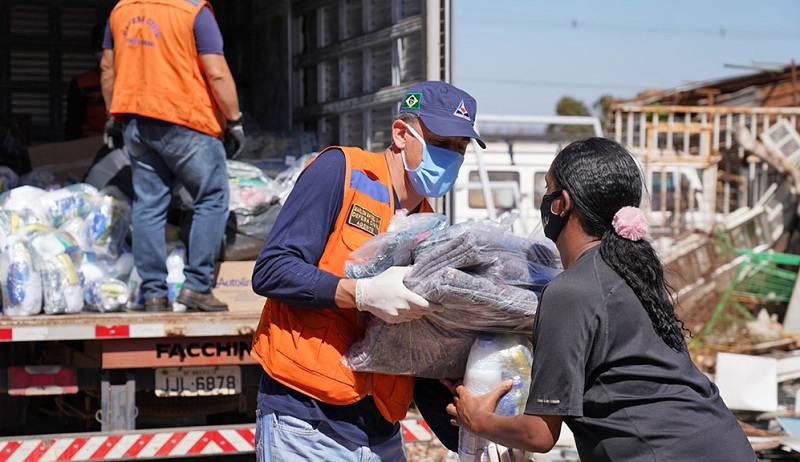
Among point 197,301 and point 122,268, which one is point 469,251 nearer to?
point 197,301

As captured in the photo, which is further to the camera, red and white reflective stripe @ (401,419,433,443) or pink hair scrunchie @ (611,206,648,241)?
red and white reflective stripe @ (401,419,433,443)

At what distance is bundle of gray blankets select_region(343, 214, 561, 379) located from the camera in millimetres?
2453

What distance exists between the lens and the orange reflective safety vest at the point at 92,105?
7.34m

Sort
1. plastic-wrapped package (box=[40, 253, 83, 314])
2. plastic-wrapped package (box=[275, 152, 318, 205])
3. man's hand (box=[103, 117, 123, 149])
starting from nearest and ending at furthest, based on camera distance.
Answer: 1. plastic-wrapped package (box=[40, 253, 83, 314])
2. man's hand (box=[103, 117, 123, 149])
3. plastic-wrapped package (box=[275, 152, 318, 205])

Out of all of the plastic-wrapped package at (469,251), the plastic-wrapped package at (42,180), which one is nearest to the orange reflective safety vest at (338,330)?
the plastic-wrapped package at (469,251)

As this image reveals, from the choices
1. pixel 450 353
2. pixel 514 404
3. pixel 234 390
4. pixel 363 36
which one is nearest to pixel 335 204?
pixel 450 353

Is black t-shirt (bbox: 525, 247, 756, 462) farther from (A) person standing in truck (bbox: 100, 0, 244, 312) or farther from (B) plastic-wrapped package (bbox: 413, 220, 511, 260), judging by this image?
(A) person standing in truck (bbox: 100, 0, 244, 312)

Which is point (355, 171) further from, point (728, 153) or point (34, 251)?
point (728, 153)

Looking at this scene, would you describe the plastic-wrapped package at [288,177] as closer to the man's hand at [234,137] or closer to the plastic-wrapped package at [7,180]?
the man's hand at [234,137]

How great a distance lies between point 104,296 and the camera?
466cm

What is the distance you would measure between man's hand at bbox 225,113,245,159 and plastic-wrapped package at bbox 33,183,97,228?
2.55ft

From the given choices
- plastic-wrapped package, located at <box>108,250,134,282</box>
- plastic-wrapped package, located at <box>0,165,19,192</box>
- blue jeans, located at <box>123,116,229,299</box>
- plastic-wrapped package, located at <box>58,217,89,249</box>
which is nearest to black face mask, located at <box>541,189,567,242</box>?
blue jeans, located at <box>123,116,229,299</box>

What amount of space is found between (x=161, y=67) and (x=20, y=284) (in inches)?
47.1

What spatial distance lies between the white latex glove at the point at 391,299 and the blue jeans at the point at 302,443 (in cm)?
37
